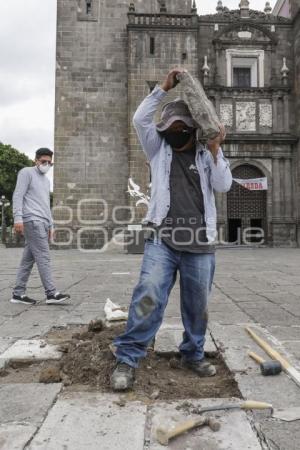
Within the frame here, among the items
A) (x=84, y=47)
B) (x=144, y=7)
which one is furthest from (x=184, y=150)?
(x=144, y=7)

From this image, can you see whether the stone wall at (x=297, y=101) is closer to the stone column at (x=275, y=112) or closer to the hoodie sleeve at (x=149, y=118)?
the stone column at (x=275, y=112)

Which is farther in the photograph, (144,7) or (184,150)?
(144,7)

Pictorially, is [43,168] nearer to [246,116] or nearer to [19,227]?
[19,227]

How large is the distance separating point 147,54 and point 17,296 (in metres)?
18.9

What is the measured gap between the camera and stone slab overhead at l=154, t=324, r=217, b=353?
304 centimetres

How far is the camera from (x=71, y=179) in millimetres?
22172

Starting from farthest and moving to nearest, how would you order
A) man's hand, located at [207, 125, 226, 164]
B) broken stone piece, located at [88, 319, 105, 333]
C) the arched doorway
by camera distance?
1. the arched doorway
2. broken stone piece, located at [88, 319, 105, 333]
3. man's hand, located at [207, 125, 226, 164]

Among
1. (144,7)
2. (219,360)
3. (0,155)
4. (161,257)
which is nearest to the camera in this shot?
(161,257)

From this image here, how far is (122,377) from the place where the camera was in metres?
2.36

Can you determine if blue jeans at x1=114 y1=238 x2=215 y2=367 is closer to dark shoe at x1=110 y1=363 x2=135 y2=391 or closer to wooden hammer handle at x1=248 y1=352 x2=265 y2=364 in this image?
dark shoe at x1=110 y1=363 x2=135 y2=391

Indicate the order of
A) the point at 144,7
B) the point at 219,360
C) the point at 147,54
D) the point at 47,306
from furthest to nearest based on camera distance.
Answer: the point at 144,7 < the point at 147,54 < the point at 47,306 < the point at 219,360

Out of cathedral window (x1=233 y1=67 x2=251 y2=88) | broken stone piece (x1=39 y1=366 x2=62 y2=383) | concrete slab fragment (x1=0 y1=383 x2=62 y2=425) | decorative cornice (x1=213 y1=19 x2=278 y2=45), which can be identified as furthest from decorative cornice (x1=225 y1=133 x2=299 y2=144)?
concrete slab fragment (x1=0 y1=383 x2=62 y2=425)

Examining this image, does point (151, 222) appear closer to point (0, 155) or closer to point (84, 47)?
point (84, 47)

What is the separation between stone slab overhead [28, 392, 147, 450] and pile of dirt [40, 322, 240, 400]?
0.19 metres
